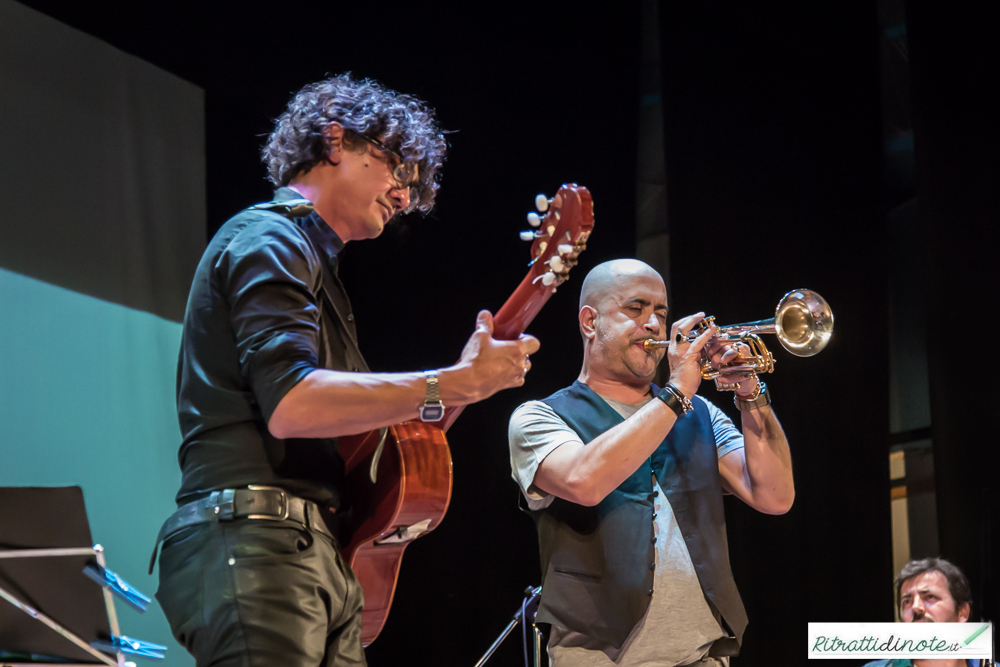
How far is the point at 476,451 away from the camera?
4.49 metres

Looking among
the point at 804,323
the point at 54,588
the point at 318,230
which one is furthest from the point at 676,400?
the point at 54,588

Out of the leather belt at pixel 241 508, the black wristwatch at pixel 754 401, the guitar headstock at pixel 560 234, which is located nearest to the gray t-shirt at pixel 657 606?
the black wristwatch at pixel 754 401

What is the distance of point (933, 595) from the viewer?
11.8 feet

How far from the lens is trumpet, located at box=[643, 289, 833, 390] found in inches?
112

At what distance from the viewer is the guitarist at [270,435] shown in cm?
154

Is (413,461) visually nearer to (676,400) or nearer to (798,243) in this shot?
(676,400)

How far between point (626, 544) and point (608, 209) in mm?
2393

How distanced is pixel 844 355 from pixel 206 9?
3216 millimetres

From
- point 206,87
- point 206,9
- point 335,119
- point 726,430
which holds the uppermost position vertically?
point 206,9

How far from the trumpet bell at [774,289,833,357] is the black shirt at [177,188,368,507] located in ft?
5.67

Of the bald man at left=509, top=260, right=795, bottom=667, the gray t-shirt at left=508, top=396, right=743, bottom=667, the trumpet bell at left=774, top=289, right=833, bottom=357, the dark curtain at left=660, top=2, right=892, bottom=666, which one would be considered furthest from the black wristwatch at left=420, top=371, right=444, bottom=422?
the dark curtain at left=660, top=2, right=892, bottom=666

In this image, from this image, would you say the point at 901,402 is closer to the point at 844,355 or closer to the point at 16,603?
the point at 844,355

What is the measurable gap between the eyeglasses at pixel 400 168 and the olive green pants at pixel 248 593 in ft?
2.47

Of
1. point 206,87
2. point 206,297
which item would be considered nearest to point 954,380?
point 206,87
